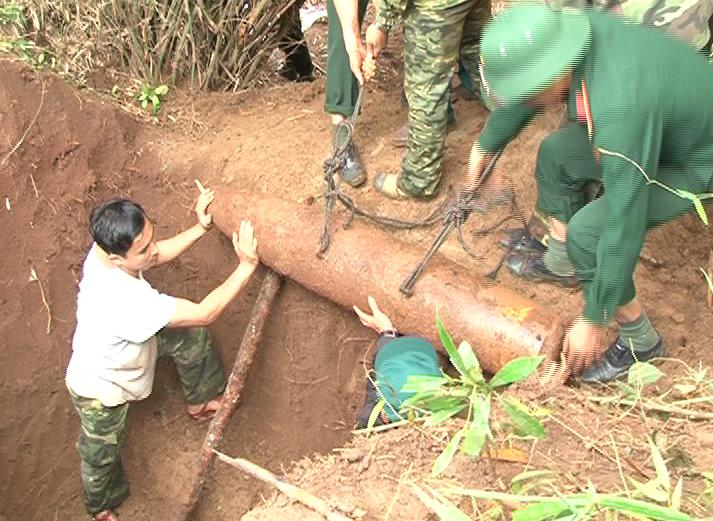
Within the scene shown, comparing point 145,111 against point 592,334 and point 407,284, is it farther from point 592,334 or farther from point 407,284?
point 592,334

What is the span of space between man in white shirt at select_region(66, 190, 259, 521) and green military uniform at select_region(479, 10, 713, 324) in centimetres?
158

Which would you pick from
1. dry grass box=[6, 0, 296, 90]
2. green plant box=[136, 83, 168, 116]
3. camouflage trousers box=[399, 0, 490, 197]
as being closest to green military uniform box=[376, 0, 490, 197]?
camouflage trousers box=[399, 0, 490, 197]

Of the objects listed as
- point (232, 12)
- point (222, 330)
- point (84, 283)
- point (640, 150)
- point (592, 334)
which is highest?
point (640, 150)

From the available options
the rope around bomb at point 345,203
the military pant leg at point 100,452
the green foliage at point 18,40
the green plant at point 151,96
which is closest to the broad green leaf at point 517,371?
the rope around bomb at point 345,203

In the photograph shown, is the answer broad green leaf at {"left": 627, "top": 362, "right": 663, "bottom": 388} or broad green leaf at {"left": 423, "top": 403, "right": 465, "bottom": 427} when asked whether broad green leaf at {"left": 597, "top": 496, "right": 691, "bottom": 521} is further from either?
broad green leaf at {"left": 627, "top": 362, "right": 663, "bottom": 388}

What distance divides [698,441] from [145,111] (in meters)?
3.41

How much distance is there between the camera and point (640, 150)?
231cm

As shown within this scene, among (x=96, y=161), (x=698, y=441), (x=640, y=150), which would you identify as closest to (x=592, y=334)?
(x=698, y=441)

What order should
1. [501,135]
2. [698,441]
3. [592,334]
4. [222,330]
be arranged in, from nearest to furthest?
[698,441]
[592,334]
[501,135]
[222,330]

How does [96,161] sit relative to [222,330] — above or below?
above

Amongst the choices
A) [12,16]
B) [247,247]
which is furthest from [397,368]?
[12,16]

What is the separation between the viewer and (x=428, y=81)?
353 centimetres

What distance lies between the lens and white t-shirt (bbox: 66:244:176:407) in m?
3.33

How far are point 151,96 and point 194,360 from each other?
5.08ft
